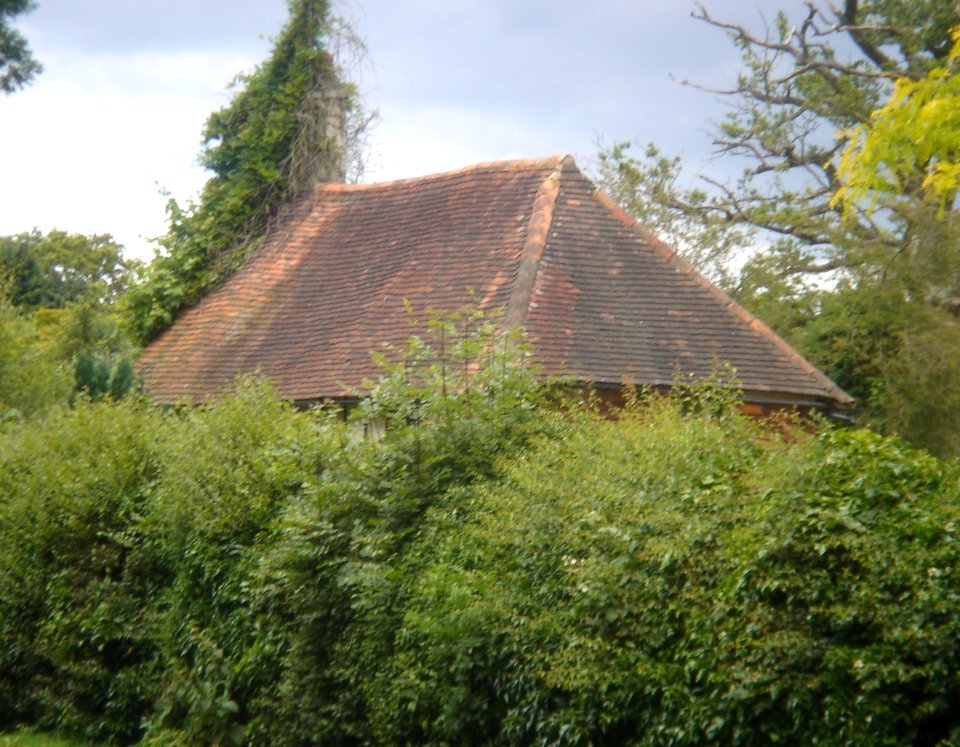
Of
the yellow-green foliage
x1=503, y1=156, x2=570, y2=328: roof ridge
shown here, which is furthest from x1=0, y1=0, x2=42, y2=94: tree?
the yellow-green foliage

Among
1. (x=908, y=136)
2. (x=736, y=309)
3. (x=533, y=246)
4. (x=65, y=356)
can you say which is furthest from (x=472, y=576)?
(x=65, y=356)

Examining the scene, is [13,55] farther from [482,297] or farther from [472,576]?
[472,576]

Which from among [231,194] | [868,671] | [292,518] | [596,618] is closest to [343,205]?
[231,194]

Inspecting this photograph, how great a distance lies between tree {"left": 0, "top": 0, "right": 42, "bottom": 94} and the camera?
537 inches

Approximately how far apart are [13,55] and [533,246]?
7.46m

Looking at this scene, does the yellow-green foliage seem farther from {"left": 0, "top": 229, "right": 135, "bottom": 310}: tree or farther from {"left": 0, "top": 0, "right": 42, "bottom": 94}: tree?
{"left": 0, "top": 229, "right": 135, "bottom": 310}: tree

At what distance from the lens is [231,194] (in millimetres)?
22750

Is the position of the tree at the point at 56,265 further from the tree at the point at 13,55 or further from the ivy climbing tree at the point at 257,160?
the tree at the point at 13,55

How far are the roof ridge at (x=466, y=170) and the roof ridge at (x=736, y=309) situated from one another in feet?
3.46

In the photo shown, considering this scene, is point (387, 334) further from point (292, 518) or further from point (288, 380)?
point (292, 518)

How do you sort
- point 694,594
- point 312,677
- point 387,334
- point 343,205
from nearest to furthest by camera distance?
point 694,594 < point 312,677 < point 387,334 < point 343,205

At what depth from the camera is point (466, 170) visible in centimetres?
2052

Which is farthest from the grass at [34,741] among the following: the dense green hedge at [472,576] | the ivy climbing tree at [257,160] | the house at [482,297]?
the ivy climbing tree at [257,160]

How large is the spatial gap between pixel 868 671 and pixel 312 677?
187 inches
